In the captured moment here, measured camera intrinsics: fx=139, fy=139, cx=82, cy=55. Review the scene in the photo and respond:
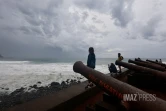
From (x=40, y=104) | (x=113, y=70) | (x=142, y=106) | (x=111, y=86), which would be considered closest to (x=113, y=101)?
(x=111, y=86)

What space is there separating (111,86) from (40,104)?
204cm

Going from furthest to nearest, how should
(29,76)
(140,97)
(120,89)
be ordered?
(29,76)
(120,89)
(140,97)

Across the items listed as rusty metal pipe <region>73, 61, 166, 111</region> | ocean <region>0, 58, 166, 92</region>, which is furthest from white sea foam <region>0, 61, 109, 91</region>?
rusty metal pipe <region>73, 61, 166, 111</region>

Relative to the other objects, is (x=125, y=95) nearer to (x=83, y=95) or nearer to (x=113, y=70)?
(x=83, y=95)

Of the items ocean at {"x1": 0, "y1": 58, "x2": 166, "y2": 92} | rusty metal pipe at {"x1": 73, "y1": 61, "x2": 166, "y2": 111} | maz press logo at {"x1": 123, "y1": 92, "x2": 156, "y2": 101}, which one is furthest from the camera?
ocean at {"x1": 0, "y1": 58, "x2": 166, "y2": 92}

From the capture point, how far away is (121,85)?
1.69 m

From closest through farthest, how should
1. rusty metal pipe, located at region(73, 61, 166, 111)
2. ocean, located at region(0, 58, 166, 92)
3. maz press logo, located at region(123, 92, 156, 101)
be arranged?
rusty metal pipe, located at region(73, 61, 166, 111), maz press logo, located at region(123, 92, 156, 101), ocean, located at region(0, 58, 166, 92)

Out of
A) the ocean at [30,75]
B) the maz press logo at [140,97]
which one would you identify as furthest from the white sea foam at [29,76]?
the maz press logo at [140,97]

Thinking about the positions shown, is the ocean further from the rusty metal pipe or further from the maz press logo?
the maz press logo

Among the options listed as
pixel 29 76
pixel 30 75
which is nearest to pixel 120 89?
pixel 29 76

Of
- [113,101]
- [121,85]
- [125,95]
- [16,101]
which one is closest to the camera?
[125,95]

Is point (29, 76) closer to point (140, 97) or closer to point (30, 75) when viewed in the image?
point (30, 75)

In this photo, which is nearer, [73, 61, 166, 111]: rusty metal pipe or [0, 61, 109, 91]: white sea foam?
[73, 61, 166, 111]: rusty metal pipe

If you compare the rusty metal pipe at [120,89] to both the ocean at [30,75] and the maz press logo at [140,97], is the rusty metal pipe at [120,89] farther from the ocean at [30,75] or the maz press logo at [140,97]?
the ocean at [30,75]
